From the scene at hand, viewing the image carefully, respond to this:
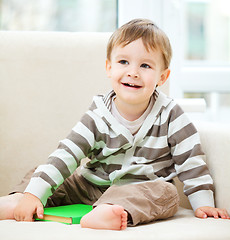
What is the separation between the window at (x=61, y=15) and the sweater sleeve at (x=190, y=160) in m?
0.98

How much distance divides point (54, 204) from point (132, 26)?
0.53 m

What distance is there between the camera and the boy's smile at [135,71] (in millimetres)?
1252

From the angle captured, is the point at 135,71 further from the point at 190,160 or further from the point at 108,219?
the point at 108,219

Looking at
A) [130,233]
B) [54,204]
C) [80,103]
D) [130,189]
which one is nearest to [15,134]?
[80,103]

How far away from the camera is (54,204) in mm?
1295

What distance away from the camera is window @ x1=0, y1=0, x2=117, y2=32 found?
214 cm

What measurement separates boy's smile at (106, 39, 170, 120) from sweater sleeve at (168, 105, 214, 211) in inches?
4.4

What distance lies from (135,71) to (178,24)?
37.6 inches

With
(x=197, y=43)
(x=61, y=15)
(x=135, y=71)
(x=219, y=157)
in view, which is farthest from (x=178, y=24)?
(x=219, y=157)

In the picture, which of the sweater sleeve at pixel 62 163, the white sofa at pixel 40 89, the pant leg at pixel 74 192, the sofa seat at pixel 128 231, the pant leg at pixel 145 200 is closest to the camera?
the sofa seat at pixel 128 231

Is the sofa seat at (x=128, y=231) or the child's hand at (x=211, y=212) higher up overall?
the sofa seat at (x=128, y=231)

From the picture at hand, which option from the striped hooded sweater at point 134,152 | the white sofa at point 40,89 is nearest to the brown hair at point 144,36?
the striped hooded sweater at point 134,152

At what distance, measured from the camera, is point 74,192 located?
1325 millimetres

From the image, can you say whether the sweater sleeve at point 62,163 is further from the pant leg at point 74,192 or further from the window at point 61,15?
the window at point 61,15
